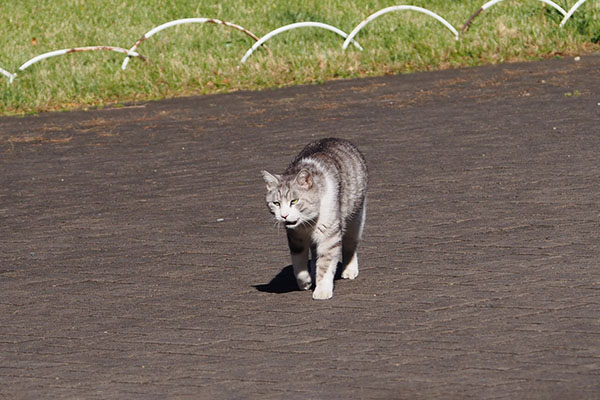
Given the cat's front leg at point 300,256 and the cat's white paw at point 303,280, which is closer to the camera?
the cat's front leg at point 300,256

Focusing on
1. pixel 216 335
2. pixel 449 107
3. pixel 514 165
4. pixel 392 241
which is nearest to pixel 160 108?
pixel 449 107

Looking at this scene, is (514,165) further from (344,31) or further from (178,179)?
(344,31)

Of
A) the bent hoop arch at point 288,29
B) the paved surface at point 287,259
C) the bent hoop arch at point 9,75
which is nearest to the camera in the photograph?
the paved surface at point 287,259

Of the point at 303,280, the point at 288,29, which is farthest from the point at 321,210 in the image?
the point at 288,29

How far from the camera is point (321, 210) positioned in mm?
8164

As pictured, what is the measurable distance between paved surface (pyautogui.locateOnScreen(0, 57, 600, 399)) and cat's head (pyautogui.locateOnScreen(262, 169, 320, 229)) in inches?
24.8

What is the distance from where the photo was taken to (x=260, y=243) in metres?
10.0

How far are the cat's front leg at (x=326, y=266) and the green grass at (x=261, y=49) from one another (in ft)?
37.3

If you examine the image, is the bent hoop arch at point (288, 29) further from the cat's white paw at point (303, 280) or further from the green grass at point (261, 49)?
the cat's white paw at point (303, 280)

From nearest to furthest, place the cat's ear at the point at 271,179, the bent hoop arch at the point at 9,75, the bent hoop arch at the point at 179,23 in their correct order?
1. the cat's ear at the point at 271,179
2. the bent hoop arch at the point at 9,75
3. the bent hoop arch at the point at 179,23

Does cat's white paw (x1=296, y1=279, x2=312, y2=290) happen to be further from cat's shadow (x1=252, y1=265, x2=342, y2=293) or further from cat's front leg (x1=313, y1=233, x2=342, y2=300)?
cat's front leg (x1=313, y1=233, x2=342, y2=300)

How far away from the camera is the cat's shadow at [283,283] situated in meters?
8.51

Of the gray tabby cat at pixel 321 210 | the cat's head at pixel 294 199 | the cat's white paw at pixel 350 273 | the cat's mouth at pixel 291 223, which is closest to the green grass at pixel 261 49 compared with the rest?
the gray tabby cat at pixel 321 210

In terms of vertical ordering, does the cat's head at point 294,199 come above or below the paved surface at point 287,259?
above
